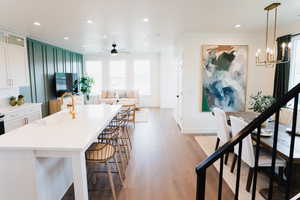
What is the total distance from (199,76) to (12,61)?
4.62m

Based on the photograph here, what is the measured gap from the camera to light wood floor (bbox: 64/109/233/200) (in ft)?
7.86

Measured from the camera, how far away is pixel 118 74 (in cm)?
927

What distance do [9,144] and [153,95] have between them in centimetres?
773

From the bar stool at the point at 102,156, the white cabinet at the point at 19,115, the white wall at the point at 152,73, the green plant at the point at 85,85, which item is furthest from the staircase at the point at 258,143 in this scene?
the green plant at the point at 85,85

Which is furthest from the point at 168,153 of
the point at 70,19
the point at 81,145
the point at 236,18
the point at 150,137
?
the point at 70,19

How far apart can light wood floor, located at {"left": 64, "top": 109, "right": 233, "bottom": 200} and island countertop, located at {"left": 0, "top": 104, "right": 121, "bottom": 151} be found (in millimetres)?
896

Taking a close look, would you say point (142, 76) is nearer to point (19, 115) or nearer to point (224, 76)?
point (224, 76)

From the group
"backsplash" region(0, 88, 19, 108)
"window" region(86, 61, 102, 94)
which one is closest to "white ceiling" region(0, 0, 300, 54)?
"backsplash" region(0, 88, 19, 108)

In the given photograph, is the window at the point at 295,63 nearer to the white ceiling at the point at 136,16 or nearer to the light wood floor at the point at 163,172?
the white ceiling at the point at 136,16

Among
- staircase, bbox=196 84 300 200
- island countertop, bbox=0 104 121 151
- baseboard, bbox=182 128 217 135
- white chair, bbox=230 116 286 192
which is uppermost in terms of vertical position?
staircase, bbox=196 84 300 200

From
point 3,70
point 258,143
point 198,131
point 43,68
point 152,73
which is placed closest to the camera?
point 258,143

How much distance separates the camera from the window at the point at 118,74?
9.22 meters

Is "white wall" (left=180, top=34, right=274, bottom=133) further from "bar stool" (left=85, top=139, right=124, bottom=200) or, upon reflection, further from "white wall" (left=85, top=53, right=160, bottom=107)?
"white wall" (left=85, top=53, right=160, bottom=107)

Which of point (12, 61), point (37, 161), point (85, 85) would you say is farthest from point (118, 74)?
point (37, 161)
